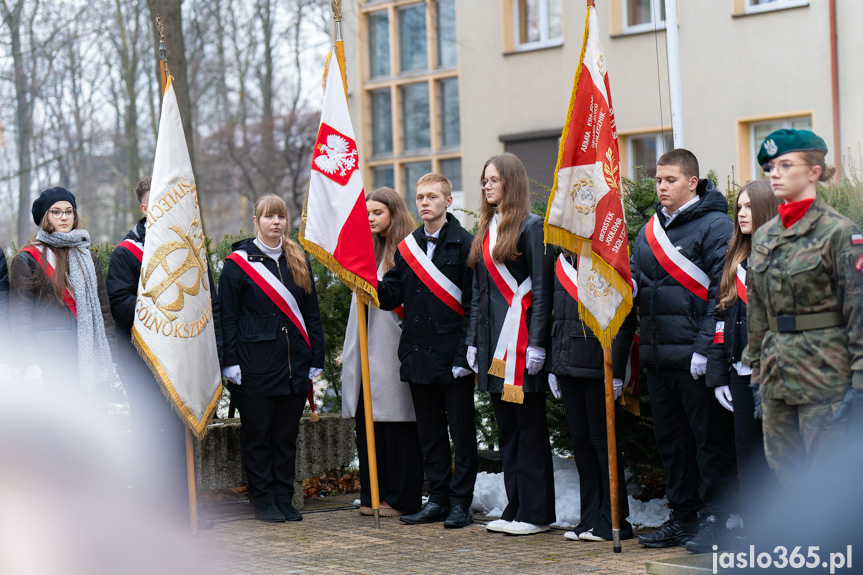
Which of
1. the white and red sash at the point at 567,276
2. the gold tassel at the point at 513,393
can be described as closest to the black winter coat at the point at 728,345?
the white and red sash at the point at 567,276

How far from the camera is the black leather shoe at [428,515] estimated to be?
761 centimetres

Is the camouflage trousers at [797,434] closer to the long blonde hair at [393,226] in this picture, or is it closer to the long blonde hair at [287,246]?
the long blonde hair at [393,226]

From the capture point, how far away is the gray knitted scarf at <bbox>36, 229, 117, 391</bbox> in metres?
7.23

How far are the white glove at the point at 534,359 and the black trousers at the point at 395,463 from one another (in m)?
1.33

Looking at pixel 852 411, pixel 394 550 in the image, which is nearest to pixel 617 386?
pixel 394 550

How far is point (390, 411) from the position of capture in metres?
7.87

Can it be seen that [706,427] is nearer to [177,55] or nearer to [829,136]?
[177,55]

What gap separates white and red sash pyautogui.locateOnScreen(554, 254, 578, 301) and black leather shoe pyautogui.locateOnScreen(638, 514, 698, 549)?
1.42m

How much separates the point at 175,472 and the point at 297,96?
86.1 ft

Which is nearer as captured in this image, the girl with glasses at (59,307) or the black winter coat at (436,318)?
the girl with glasses at (59,307)

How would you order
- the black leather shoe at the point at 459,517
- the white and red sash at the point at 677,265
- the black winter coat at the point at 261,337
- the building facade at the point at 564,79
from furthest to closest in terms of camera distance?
the building facade at the point at 564,79, the black winter coat at the point at 261,337, the black leather shoe at the point at 459,517, the white and red sash at the point at 677,265

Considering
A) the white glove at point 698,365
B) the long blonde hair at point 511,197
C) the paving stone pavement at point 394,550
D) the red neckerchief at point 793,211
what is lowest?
the paving stone pavement at point 394,550

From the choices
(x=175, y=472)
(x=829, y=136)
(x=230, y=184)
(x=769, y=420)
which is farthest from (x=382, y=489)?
(x=230, y=184)

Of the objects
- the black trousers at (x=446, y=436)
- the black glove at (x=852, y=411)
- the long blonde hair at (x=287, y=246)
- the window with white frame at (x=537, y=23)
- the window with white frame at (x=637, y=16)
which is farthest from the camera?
the window with white frame at (x=537, y=23)
